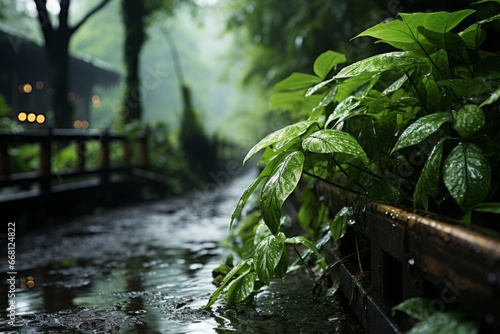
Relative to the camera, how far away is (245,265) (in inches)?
101

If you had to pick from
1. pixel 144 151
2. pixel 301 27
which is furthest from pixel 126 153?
pixel 301 27

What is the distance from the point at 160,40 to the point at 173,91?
245 inches

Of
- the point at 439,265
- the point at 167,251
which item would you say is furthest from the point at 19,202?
the point at 439,265

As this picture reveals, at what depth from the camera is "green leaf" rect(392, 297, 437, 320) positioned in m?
1.46

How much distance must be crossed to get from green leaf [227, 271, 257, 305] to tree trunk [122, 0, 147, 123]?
43.9 feet

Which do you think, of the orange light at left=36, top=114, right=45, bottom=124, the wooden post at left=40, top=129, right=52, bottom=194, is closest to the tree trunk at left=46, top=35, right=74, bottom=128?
the orange light at left=36, top=114, right=45, bottom=124

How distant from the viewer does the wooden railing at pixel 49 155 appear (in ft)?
22.3

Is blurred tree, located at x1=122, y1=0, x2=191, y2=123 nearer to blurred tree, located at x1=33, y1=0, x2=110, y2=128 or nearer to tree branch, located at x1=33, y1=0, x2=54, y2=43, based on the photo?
blurred tree, located at x1=33, y1=0, x2=110, y2=128

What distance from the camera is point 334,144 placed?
197cm

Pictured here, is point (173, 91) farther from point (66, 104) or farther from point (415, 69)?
point (415, 69)

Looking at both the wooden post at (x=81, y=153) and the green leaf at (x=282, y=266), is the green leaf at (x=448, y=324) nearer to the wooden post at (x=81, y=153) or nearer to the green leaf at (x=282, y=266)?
the green leaf at (x=282, y=266)

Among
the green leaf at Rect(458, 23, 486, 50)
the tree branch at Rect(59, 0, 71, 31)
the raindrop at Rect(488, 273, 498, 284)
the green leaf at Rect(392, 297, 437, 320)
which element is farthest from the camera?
the tree branch at Rect(59, 0, 71, 31)

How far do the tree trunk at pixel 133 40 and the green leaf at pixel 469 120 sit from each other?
46.8 ft

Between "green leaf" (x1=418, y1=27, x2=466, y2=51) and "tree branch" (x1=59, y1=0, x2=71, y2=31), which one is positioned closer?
"green leaf" (x1=418, y1=27, x2=466, y2=51)
